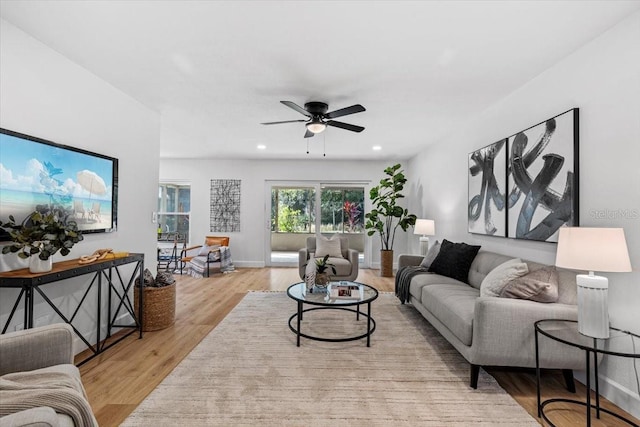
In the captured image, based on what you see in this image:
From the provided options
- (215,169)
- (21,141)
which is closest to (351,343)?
(21,141)

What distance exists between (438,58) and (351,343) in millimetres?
2567

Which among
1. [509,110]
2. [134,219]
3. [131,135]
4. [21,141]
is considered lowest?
[134,219]

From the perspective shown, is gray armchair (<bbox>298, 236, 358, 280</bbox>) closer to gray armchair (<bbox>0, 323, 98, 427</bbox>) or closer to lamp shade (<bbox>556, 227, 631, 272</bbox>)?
lamp shade (<bbox>556, 227, 631, 272</bbox>)

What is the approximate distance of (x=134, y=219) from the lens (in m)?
3.48

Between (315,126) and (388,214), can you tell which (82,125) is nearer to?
(315,126)

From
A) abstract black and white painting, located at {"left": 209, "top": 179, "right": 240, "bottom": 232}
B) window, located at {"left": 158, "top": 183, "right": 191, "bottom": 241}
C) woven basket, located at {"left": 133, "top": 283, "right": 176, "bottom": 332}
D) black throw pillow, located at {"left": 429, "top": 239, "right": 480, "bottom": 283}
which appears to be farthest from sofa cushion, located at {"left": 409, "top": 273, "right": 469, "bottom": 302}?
window, located at {"left": 158, "top": 183, "right": 191, "bottom": 241}

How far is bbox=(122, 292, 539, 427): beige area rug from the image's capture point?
186cm

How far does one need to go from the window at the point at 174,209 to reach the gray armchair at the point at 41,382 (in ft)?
19.1

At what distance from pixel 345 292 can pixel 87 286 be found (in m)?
2.33

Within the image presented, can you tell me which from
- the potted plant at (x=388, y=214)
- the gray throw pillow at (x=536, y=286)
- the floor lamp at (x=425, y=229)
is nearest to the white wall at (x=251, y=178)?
Result: the potted plant at (x=388, y=214)

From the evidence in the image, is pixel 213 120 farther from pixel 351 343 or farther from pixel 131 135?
pixel 351 343

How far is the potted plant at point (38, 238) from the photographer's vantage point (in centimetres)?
204

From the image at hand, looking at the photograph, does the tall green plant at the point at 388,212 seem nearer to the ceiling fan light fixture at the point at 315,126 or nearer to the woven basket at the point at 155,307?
the ceiling fan light fixture at the point at 315,126

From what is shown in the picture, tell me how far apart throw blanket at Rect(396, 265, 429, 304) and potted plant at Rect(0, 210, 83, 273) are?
10.7 ft
